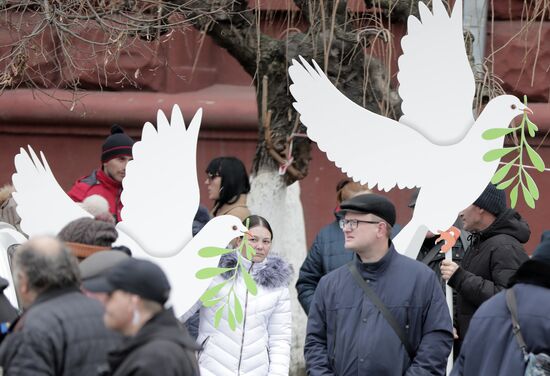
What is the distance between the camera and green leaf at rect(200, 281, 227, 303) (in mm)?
6164

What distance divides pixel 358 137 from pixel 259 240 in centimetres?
67

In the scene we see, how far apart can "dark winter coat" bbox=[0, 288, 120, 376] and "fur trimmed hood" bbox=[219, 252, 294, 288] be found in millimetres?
1814

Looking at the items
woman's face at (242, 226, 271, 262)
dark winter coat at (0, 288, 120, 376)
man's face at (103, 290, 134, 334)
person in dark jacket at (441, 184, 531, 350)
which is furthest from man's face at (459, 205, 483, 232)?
man's face at (103, 290, 134, 334)

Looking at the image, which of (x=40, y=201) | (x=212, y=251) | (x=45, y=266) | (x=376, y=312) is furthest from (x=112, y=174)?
(x=45, y=266)

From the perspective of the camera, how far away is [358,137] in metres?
6.29

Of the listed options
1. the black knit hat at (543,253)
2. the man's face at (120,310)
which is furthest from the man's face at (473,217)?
the man's face at (120,310)

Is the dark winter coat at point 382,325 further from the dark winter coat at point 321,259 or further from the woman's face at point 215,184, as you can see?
the woman's face at point 215,184

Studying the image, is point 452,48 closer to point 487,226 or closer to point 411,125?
point 411,125

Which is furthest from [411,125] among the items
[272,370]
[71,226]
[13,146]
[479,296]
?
[13,146]

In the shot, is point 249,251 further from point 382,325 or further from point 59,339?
point 59,339

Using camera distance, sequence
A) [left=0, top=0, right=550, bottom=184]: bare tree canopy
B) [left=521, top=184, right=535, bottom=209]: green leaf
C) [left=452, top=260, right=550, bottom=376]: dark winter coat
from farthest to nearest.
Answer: [left=0, top=0, right=550, bottom=184]: bare tree canopy < [left=521, top=184, right=535, bottom=209]: green leaf < [left=452, top=260, right=550, bottom=376]: dark winter coat

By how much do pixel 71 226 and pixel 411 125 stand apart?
1.86 m

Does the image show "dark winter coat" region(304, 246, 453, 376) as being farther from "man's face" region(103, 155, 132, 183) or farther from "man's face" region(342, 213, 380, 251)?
"man's face" region(103, 155, 132, 183)

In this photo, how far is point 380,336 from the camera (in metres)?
5.51
